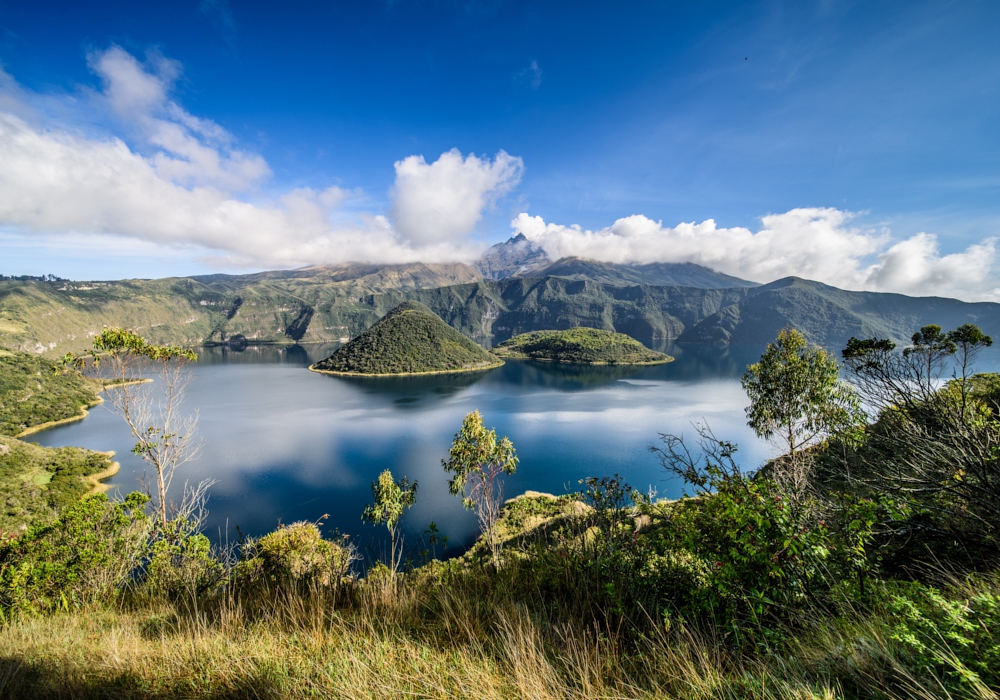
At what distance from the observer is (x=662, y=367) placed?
126125 mm

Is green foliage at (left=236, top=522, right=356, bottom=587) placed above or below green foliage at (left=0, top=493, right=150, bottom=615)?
above

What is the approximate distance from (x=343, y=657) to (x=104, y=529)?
7496 mm

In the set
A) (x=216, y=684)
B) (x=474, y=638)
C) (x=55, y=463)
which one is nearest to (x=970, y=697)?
(x=474, y=638)

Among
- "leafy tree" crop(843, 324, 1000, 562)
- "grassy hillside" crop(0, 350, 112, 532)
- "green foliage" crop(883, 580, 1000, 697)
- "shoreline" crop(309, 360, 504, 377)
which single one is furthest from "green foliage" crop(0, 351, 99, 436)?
"leafy tree" crop(843, 324, 1000, 562)

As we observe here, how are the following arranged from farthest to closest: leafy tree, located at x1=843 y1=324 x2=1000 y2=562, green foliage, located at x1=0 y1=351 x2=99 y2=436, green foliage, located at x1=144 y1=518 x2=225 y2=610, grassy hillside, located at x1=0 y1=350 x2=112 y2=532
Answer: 1. green foliage, located at x1=0 y1=351 x2=99 y2=436
2. grassy hillside, located at x1=0 y1=350 x2=112 y2=532
3. green foliage, located at x1=144 y1=518 x2=225 y2=610
4. leafy tree, located at x1=843 y1=324 x2=1000 y2=562

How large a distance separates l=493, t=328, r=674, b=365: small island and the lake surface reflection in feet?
116

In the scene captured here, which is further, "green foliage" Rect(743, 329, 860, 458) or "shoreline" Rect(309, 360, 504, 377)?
"shoreline" Rect(309, 360, 504, 377)

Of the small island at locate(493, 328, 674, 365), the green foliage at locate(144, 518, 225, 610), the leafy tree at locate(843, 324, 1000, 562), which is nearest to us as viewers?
the leafy tree at locate(843, 324, 1000, 562)

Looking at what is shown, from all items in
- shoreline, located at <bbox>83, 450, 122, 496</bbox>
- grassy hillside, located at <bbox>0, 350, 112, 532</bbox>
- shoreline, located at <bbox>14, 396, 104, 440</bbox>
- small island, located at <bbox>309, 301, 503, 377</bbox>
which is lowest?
shoreline, located at <bbox>83, 450, 122, 496</bbox>

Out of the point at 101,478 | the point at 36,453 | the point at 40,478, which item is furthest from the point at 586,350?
the point at 40,478

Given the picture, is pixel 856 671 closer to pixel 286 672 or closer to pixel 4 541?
pixel 286 672

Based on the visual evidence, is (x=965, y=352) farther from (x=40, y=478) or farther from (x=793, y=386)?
(x=40, y=478)

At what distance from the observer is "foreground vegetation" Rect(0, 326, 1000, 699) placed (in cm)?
203

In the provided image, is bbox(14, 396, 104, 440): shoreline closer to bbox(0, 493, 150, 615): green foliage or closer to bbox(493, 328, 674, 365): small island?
bbox(0, 493, 150, 615): green foliage
